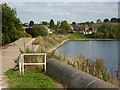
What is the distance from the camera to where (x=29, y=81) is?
11.1 metres

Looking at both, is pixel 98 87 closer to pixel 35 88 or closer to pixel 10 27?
pixel 35 88

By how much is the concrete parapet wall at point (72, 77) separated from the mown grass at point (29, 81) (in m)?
0.36

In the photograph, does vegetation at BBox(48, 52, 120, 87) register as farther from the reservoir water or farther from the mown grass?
the mown grass

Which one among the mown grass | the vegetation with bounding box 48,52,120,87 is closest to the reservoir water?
the vegetation with bounding box 48,52,120,87

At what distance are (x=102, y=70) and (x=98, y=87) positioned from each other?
15.9 ft

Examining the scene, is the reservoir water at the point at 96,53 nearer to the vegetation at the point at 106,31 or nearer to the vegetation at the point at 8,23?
the vegetation at the point at 8,23

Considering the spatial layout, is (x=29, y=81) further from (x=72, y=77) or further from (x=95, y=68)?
(x=95, y=68)

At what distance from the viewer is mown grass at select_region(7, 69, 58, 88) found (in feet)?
33.6

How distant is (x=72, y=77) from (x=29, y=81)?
223 centimetres

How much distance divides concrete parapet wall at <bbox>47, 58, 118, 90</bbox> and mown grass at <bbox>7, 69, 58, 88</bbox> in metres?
0.36

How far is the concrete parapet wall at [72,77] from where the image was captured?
25.5ft

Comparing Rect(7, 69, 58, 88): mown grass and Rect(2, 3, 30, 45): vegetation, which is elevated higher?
Rect(2, 3, 30, 45): vegetation

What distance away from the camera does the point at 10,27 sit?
119 feet

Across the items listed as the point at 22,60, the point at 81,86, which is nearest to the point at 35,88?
the point at 81,86
